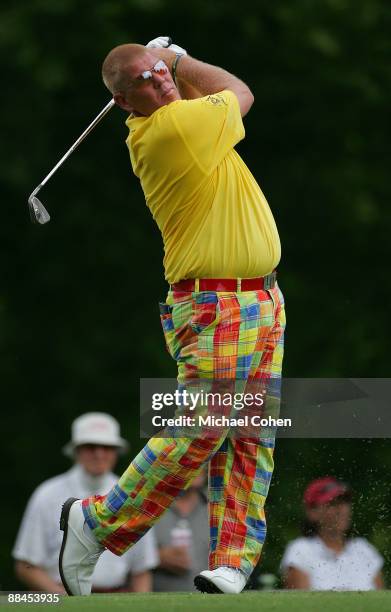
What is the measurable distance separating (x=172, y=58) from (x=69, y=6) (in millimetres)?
6476

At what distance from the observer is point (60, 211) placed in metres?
13.9

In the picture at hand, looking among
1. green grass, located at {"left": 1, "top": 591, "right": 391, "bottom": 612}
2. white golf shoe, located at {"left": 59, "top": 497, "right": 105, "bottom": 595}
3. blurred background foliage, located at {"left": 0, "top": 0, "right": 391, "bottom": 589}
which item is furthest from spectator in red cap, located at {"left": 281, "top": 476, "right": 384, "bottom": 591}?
blurred background foliage, located at {"left": 0, "top": 0, "right": 391, "bottom": 589}

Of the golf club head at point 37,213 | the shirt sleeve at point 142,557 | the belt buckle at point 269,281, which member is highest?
the golf club head at point 37,213

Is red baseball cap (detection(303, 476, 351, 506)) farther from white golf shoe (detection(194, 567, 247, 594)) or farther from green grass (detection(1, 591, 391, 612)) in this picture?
green grass (detection(1, 591, 391, 612))

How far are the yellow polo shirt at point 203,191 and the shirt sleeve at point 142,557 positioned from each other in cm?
187

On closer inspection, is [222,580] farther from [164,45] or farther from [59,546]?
[164,45]

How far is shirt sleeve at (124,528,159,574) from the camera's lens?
26.1ft

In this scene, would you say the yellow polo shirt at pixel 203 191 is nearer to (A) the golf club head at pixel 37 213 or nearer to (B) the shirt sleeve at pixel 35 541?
(A) the golf club head at pixel 37 213

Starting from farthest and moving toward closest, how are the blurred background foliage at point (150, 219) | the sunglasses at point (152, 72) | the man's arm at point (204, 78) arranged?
the blurred background foliage at point (150, 219), the man's arm at point (204, 78), the sunglasses at point (152, 72)

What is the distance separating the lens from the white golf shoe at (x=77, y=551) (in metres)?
6.59

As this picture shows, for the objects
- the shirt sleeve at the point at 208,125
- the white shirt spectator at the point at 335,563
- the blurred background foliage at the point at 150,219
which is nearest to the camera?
the shirt sleeve at the point at 208,125

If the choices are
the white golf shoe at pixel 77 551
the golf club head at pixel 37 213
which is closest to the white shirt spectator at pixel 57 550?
the white golf shoe at pixel 77 551

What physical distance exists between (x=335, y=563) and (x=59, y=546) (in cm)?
128

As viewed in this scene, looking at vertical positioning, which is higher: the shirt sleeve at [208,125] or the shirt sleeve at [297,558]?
the shirt sleeve at [208,125]
